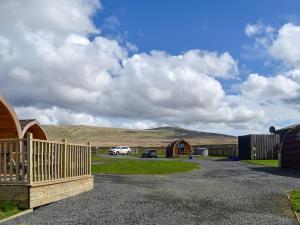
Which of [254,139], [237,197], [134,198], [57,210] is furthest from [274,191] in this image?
[254,139]

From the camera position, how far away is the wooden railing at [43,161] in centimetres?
1335

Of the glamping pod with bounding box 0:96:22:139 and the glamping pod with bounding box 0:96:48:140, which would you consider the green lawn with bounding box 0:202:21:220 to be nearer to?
the glamping pod with bounding box 0:96:48:140

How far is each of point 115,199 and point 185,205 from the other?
2.58 meters

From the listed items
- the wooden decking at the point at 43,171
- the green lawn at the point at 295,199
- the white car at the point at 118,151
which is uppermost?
the wooden decking at the point at 43,171

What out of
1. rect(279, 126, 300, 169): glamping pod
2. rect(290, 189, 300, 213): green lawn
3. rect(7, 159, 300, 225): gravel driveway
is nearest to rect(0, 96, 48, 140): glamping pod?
rect(7, 159, 300, 225): gravel driveway

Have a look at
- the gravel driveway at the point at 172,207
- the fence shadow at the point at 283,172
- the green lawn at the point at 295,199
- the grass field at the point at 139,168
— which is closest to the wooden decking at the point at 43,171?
the gravel driveway at the point at 172,207

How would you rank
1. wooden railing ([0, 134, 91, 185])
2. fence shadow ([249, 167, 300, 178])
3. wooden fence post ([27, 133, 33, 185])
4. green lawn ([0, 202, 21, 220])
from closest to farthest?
1. green lawn ([0, 202, 21, 220])
2. wooden fence post ([27, 133, 33, 185])
3. wooden railing ([0, 134, 91, 185])
4. fence shadow ([249, 167, 300, 178])

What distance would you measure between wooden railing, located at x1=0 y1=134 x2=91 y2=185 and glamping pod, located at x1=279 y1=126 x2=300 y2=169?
65.2 feet

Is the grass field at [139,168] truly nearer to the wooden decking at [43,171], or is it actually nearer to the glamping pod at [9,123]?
the glamping pod at [9,123]

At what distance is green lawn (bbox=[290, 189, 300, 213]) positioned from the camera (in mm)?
13117

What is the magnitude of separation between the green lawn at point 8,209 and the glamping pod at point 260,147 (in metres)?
41.7

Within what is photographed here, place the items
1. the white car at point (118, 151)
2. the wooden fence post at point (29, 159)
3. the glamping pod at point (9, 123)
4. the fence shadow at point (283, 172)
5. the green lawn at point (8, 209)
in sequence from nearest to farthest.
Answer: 1. the green lawn at point (8, 209)
2. the wooden fence post at point (29, 159)
3. the glamping pod at point (9, 123)
4. the fence shadow at point (283, 172)
5. the white car at point (118, 151)

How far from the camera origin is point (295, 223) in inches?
424

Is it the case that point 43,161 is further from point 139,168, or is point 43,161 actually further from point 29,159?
point 139,168
